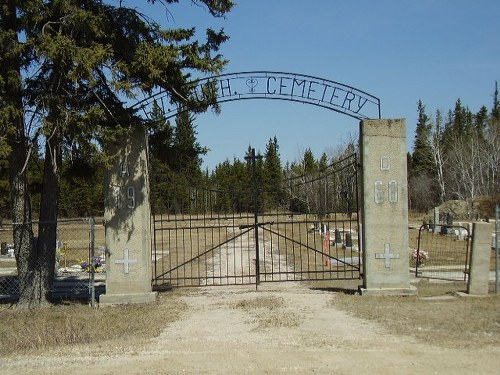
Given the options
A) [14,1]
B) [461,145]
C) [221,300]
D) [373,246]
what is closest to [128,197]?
[221,300]

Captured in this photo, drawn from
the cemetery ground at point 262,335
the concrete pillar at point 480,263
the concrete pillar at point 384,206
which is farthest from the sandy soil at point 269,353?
the concrete pillar at point 480,263

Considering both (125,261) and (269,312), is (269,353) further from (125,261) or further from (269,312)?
(125,261)

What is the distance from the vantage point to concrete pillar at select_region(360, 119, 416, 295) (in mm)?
11359

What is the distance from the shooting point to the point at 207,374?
6.38 m

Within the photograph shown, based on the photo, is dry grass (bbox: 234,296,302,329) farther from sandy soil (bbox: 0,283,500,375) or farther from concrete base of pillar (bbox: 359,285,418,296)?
concrete base of pillar (bbox: 359,285,418,296)

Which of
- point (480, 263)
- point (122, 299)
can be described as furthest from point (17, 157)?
point (480, 263)

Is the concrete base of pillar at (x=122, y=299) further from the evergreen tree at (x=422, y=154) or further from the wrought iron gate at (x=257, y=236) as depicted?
the evergreen tree at (x=422, y=154)

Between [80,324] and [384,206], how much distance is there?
6.24m

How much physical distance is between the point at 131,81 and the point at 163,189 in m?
3.77

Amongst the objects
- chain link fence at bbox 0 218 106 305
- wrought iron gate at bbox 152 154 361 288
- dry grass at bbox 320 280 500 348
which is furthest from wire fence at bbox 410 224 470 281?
chain link fence at bbox 0 218 106 305

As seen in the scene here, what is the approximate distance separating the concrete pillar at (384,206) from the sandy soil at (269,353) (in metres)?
2.04

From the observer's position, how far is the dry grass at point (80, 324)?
812 cm

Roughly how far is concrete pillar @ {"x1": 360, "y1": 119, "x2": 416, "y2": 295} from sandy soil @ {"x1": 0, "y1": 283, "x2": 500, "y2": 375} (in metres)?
2.04

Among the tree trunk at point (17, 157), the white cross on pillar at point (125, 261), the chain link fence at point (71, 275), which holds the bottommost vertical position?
the chain link fence at point (71, 275)
